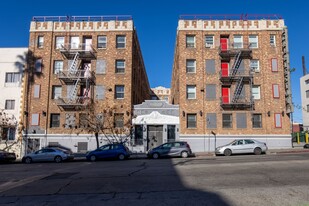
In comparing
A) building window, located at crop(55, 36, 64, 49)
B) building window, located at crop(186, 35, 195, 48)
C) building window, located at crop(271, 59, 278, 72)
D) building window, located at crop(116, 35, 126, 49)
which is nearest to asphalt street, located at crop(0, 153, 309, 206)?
building window, located at crop(271, 59, 278, 72)

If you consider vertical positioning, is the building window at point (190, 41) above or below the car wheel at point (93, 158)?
above

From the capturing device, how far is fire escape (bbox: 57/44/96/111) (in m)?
29.0

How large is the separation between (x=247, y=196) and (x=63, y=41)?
28202mm

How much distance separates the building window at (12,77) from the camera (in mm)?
30266

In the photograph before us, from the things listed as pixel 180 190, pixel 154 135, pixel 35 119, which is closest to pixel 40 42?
pixel 35 119

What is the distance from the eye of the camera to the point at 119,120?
29266 mm

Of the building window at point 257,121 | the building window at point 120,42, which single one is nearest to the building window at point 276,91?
the building window at point 257,121

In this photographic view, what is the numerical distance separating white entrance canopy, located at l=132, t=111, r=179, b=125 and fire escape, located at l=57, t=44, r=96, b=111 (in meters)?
5.37

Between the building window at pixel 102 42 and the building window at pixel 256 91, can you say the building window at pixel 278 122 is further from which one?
the building window at pixel 102 42

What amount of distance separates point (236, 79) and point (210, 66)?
3087 mm

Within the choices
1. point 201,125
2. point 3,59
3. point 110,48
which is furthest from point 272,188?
point 3,59

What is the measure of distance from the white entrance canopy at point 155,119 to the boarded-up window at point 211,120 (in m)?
3.25

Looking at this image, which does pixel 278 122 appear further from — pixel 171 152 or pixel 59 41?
pixel 59 41

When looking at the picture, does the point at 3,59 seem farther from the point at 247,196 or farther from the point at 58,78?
the point at 247,196
